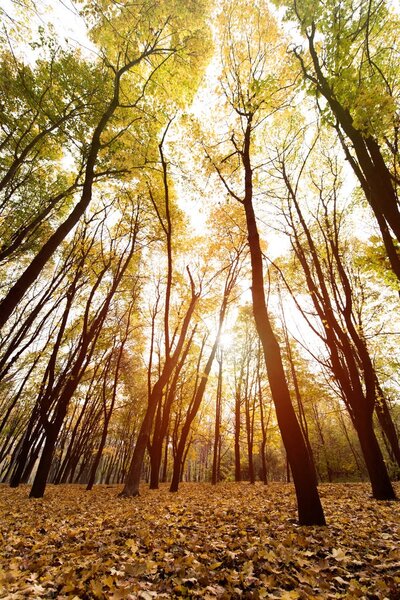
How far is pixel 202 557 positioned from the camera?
3340 mm

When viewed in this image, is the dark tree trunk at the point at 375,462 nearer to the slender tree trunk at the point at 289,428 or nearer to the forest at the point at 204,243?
the forest at the point at 204,243

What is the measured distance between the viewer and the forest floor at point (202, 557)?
260 cm

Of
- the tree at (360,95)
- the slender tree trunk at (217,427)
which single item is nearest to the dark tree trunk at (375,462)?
the tree at (360,95)

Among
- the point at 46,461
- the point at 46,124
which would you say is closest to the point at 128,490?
the point at 46,461

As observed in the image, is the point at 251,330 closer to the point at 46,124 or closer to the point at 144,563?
the point at 46,124

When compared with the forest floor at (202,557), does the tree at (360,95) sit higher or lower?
higher

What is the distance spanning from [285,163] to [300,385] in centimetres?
1383

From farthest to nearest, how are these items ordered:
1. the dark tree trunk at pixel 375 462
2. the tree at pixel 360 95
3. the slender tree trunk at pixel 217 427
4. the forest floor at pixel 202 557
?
the slender tree trunk at pixel 217 427, the dark tree trunk at pixel 375 462, the tree at pixel 360 95, the forest floor at pixel 202 557

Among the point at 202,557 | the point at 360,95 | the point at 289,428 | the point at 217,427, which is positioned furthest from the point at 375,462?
the point at 217,427

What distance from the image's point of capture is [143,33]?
8.08 metres

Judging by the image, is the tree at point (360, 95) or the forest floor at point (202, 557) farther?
the tree at point (360, 95)

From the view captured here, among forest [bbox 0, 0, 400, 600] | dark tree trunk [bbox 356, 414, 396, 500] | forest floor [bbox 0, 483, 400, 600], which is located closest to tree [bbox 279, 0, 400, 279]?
forest [bbox 0, 0, 400, 600]

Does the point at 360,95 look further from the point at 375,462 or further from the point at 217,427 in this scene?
the point at 217,427

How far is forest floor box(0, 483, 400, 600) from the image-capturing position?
2.60m
